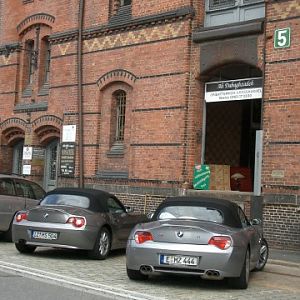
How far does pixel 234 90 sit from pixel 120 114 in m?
4.43

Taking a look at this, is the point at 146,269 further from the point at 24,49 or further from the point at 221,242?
the point at 24,49

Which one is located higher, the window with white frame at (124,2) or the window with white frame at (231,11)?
the window with white frame at (124,2)

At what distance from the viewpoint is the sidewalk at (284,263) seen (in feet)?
37.7

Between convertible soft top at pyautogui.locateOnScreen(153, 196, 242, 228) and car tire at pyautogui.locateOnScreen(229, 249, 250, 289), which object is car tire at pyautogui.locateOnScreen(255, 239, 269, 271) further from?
car tire at pyautogui.locateOnScreen(229, 249, 250, 289)

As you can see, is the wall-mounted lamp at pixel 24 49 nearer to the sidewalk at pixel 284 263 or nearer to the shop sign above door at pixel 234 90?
the shop sign above door at pixel 234 90

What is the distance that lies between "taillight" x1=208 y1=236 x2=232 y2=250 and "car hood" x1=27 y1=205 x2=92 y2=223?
367 cm

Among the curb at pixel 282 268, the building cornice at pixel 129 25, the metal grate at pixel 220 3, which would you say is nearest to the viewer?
the curb at pixel 282 268

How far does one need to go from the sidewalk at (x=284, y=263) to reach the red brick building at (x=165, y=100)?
1.78 feet

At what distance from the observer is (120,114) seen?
18969 millimetres

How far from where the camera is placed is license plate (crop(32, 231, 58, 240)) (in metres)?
11.5

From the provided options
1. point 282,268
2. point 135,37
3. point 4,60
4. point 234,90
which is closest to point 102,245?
point 282,268

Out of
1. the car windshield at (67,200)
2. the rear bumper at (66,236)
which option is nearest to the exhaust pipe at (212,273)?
the rear bumper at (66,236)

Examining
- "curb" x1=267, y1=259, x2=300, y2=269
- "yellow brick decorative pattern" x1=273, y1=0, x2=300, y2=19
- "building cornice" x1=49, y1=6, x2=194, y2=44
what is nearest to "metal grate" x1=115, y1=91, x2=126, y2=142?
"building cornice" x1=49, y1=6, x2=194, y2=44

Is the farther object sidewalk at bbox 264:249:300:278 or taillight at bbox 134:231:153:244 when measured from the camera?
sidewalk at bbox 264:249:300:278
